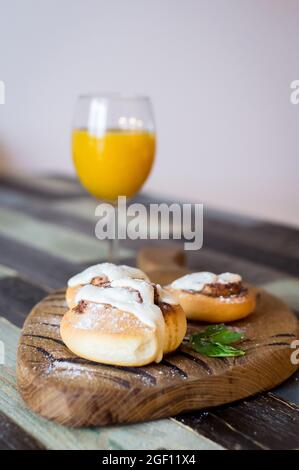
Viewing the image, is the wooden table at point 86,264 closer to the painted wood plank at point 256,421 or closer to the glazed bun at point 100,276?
the painted wood plank at point 256,421

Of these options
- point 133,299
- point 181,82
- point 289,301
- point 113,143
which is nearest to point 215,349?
point 133,299

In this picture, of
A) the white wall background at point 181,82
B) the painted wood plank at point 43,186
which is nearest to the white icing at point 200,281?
the painted wood plank at point 43,186

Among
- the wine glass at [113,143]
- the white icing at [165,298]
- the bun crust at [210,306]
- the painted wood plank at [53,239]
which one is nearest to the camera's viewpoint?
the white icing at [165,298]

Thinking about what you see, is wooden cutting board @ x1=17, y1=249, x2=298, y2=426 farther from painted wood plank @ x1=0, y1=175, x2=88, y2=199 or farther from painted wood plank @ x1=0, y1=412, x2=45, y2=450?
painted wood plank @ x1=0, y1=175, x2=88, y2=199

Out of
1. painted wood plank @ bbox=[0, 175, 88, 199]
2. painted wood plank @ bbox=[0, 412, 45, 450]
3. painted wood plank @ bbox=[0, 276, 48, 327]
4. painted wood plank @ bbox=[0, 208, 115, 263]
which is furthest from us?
painted wood plank @ bbox=[0, 175, 88, 199]

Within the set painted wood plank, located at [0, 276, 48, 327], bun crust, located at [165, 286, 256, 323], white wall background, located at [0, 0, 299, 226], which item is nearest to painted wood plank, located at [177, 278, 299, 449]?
bun crust, located at [165, 286, 256, 323]

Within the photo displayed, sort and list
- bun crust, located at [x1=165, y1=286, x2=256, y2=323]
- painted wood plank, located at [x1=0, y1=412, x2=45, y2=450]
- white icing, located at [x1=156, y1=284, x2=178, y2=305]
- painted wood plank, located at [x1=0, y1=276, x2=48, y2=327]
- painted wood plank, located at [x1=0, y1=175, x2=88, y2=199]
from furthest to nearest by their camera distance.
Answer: painted wood plank, located at [x1=0, y1=175, x2=88, y2=199]
painted wood plank, located at [x1=0, y1=276, x2=48, y2=327]
bun crust, located at [x1=165, y1=286, x2=256, y2=323]
white icing, located at [x1=156, y1=284, x2=178, y2=305]
painted wood plank, located at [x1=0, y1=412, x2=45, y2=450]

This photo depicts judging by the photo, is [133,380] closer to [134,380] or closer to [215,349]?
[134,380]
